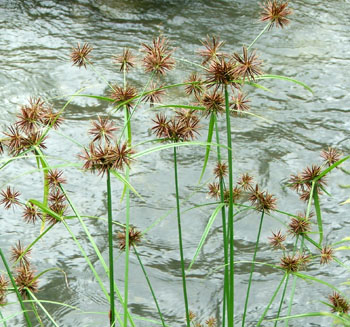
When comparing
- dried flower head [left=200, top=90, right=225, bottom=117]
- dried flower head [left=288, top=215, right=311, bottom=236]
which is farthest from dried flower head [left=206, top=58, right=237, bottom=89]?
dried flower head [left=288, top=215, right=311, bottom=236]

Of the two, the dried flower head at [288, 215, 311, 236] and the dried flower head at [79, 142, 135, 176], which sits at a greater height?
the dried flower head at [288, 215, 311, 236]

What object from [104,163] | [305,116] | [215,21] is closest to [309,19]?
[215,21]

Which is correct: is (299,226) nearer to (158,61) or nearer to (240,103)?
(240,103)

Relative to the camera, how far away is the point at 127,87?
144 cm

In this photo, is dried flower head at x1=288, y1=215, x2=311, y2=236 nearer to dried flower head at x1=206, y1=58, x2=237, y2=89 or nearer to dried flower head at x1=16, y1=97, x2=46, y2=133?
dried flower head at x1=206, y1=58, x2=237, y2=89

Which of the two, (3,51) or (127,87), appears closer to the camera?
(127,87)

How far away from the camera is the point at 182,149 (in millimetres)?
3787

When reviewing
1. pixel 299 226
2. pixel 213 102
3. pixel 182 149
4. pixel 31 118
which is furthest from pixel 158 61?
pixel 182 149

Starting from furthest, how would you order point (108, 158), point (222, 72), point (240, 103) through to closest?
point (240, 103) → point (222, 72) → point (108, 158)

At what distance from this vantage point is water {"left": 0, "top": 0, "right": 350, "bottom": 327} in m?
2.82

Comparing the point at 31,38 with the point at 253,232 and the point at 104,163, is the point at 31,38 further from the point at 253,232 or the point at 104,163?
the point at 104,163

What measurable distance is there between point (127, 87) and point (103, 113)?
2638 mm

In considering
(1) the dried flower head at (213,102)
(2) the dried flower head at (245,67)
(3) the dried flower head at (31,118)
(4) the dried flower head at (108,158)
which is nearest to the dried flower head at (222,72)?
(2) the dried flower head at (245,67)

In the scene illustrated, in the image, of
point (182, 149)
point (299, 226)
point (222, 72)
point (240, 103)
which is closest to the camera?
point (222, 72)
